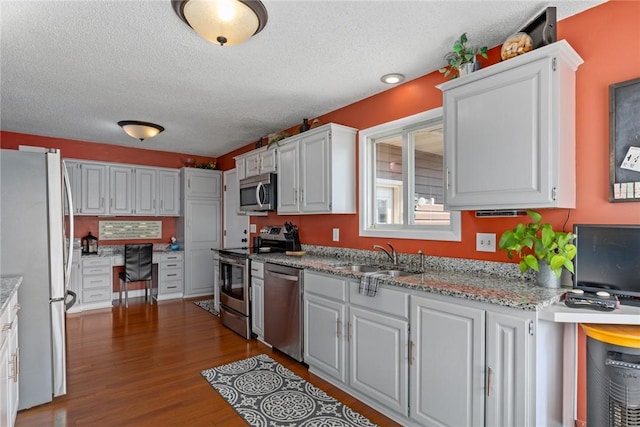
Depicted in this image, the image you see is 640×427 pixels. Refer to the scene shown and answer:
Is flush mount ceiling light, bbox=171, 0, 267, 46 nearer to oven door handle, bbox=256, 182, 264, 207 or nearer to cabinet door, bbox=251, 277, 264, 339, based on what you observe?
oven door handle, bbox=256, 182, 264, 207

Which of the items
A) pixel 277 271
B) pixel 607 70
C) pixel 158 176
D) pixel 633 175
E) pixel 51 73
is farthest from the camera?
pixel 158 176

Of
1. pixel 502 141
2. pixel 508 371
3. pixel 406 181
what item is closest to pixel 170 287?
pixel 406 181

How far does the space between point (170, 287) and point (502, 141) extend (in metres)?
5.28

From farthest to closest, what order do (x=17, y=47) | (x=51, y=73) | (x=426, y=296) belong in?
(x=51, y=73)
(x=17, y=47)
(x=426, y=296)

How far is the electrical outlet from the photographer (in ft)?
7.43

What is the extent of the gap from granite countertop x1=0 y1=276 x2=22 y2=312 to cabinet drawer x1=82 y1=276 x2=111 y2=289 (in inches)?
114

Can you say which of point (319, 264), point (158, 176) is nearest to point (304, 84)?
point (319, 264)

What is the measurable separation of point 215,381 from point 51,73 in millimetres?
2807

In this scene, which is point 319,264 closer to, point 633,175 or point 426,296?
point 426,296

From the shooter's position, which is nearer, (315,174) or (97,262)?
(315,174)

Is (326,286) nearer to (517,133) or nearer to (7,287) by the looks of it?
(517,133)

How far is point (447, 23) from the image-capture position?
6.59 feet

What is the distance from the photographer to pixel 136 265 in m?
5.02

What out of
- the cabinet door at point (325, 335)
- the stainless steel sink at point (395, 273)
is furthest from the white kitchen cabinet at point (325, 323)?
the stainless steel sink at point (395, 273)
